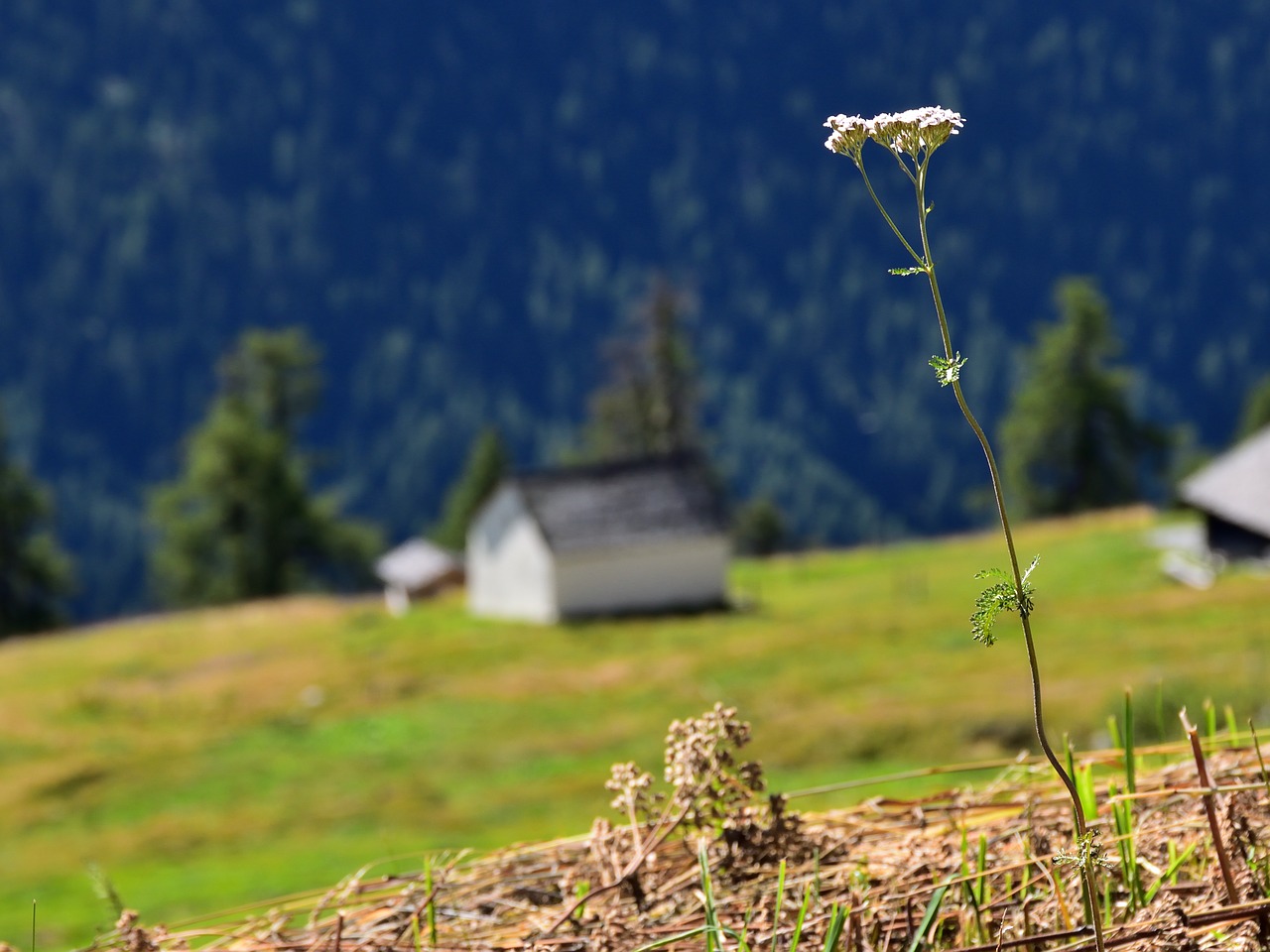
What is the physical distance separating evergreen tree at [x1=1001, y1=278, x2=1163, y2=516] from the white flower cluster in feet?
262

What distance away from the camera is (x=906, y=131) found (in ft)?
5.68

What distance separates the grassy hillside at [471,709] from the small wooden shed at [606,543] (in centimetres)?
235

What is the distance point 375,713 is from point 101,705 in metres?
8.82

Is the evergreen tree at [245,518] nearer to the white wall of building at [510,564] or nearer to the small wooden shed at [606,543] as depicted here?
the white wall of building at [510,564]

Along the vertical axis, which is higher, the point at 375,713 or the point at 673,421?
the point at 673,421

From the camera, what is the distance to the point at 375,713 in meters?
33.8

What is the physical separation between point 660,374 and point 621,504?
32.0 m

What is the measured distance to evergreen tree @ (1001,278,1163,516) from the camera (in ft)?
261

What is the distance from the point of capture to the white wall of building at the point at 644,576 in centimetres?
4878

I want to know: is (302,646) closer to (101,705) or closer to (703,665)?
(101,705)

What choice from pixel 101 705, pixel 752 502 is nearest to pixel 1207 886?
pixel 101 705

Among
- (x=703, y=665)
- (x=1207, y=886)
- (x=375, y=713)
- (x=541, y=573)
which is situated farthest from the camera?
(x=541, y=573)

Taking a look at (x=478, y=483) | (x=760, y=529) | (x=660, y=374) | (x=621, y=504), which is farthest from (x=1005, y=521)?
(x=760, y=529)

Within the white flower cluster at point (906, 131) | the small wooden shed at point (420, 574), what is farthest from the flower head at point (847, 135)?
the small wooden shed at point (420, 574)
